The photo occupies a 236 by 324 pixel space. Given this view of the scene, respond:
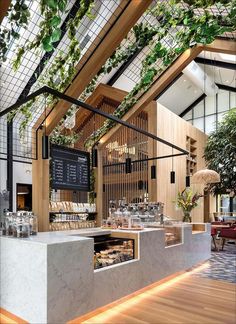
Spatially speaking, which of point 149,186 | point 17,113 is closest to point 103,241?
point 17,113

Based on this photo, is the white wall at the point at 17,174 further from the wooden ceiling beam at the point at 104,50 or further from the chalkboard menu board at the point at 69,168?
the chalkboard menu board at the point at 69,168

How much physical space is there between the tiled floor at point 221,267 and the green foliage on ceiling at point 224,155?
399cm

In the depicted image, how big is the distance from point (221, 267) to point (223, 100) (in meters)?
11.2

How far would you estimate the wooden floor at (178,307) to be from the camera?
3.56 metres

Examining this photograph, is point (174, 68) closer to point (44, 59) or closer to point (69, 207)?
point (44, 59)

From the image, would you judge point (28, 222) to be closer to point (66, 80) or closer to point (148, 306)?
point (148, 306)

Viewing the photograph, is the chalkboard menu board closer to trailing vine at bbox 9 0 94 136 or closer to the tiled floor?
trailing vine at bbox 9 0 94 136

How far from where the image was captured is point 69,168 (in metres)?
5.56

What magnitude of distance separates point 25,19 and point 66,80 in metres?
1.40

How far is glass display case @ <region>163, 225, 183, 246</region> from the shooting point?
5434 mm

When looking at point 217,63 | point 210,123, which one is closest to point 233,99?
point 210,123

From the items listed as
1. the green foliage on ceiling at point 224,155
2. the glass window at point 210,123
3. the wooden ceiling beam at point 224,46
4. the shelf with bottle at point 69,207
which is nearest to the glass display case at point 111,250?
the shelf with bottle at point 69,207

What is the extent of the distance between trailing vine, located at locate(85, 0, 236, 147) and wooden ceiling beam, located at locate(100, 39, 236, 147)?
102mm

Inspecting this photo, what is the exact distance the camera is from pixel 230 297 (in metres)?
4.39
